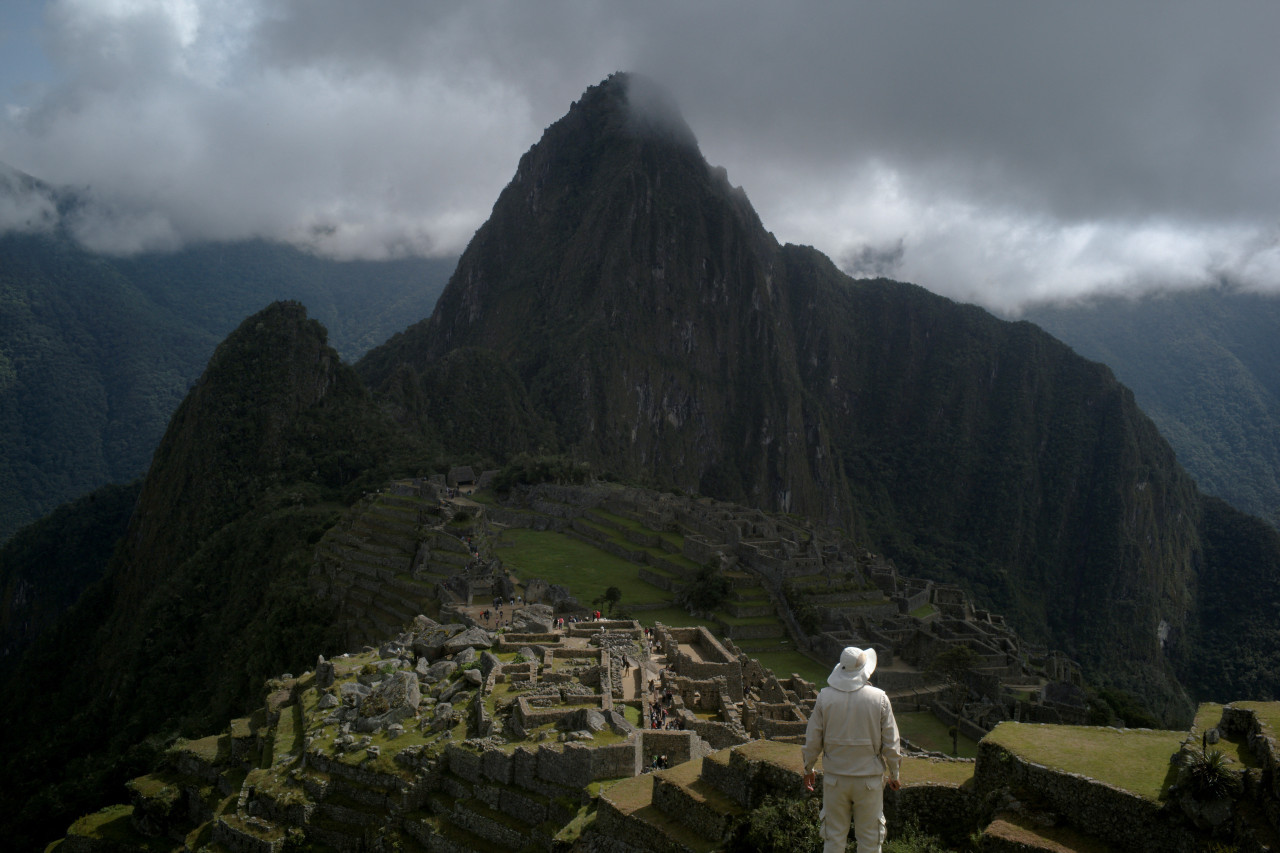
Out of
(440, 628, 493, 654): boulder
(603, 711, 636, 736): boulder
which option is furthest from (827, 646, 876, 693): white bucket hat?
(440, 628, 493, 654): boulder

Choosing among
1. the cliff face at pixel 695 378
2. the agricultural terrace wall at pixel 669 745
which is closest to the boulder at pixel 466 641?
the agricultural terrace wall at pixel 669 745

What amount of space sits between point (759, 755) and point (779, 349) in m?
185

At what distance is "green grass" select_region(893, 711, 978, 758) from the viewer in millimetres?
32750

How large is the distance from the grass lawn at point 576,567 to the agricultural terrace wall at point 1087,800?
34208 millimetres

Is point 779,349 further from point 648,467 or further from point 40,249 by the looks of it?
point 40,249

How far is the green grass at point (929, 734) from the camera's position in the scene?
32.8m

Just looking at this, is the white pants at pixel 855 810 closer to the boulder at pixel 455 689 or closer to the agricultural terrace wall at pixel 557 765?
the agricultural terrace wall at pixel 557 765

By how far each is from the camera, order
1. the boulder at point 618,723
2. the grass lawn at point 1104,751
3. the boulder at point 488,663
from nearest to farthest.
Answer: the grass lawn at point 1104,751 < the boulder at point 618,723 < the boulder at point 488,663

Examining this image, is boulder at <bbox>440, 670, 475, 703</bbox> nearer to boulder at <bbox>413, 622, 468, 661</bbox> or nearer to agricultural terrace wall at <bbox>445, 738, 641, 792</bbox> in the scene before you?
boulder at <bbox>413, 622, 468, 661</bbox>

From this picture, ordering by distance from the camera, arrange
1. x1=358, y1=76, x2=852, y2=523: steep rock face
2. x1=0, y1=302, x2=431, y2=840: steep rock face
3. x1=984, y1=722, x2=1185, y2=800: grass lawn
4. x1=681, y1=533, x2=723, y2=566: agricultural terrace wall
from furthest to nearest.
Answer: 1. x1=358, y1=76, x2=852, y2=523: steep rock face
2. x1=681, y1=533, x2=723, y2=566: agricultural terrace wall
3. x1=0, y1=302, x2=431, y2=840: steep rock face
4. x1=984, y1=722, x2=1185, y2=800: grass lawn

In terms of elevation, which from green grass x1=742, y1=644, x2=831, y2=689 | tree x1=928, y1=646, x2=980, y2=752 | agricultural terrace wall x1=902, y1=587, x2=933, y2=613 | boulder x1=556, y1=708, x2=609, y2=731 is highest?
boulder x1=556, y1=708, x2=609, y2=731

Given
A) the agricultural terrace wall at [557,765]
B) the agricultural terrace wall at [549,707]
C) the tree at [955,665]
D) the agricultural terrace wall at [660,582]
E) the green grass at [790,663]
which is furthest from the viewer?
the agricultural terrace wall at [660,582]

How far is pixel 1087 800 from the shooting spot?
955cm

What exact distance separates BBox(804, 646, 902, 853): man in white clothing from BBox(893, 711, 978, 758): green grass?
2624 cm
